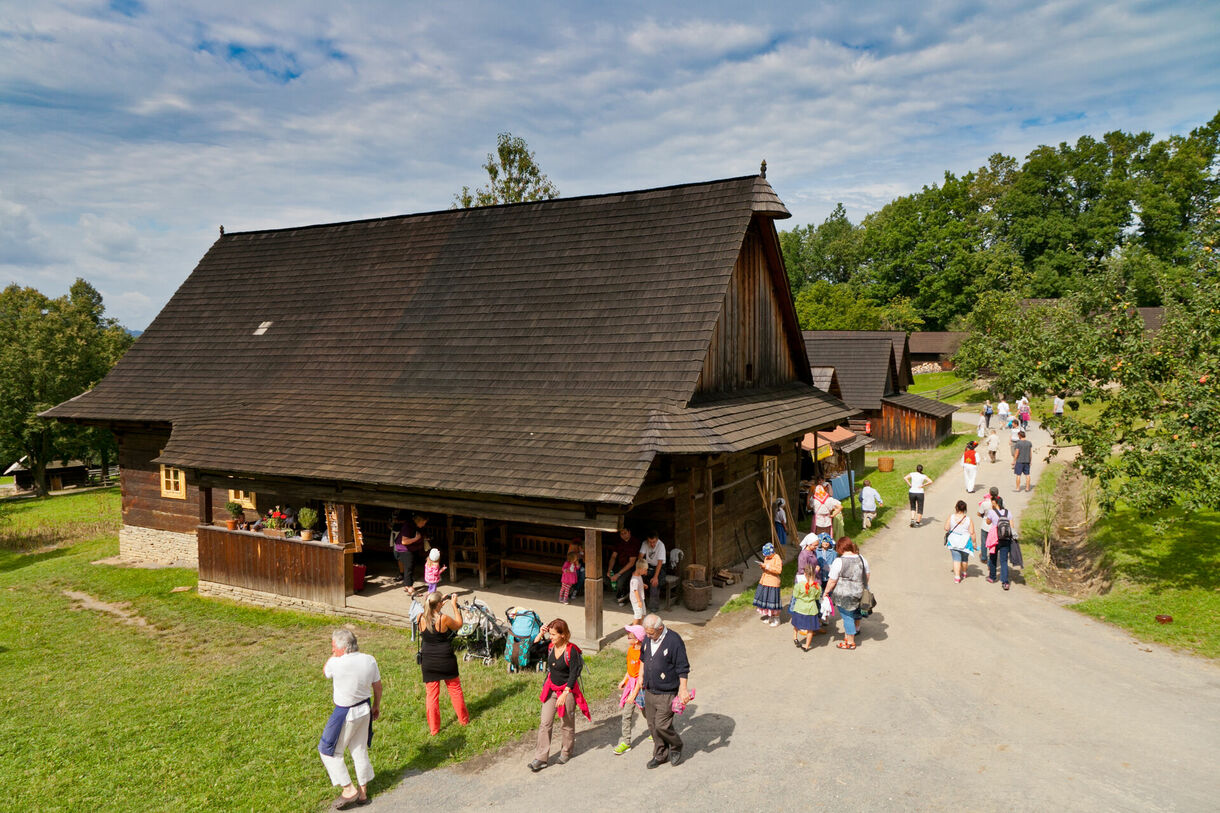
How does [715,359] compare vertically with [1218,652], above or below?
above

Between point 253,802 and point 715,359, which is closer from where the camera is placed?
point 253,802

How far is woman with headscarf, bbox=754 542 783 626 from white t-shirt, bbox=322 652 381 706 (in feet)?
22.7

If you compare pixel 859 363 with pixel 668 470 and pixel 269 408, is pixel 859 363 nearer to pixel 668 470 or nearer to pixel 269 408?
pixel 668 470

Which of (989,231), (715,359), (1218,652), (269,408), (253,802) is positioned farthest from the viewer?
(989,231)

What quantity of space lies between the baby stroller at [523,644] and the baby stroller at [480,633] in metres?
0.37

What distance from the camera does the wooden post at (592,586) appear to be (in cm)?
1156

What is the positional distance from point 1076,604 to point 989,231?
69073 mm

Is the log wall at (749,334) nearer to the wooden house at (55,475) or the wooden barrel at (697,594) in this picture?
the wooden barrel at (697,594)

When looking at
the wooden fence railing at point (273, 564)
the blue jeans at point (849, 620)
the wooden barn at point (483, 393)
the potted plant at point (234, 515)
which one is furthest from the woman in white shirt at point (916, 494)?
the potted plant at point (234, 515)

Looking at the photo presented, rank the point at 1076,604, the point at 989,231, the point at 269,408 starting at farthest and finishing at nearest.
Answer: the point at 989,231, the point at 269,408, the point at 1076,604

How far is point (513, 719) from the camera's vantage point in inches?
360

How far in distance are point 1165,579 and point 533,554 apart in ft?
39.9

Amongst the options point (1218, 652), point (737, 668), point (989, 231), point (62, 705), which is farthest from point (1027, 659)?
point (989, 231)

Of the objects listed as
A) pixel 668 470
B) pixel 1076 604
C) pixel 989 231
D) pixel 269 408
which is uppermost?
pixel 989 231
